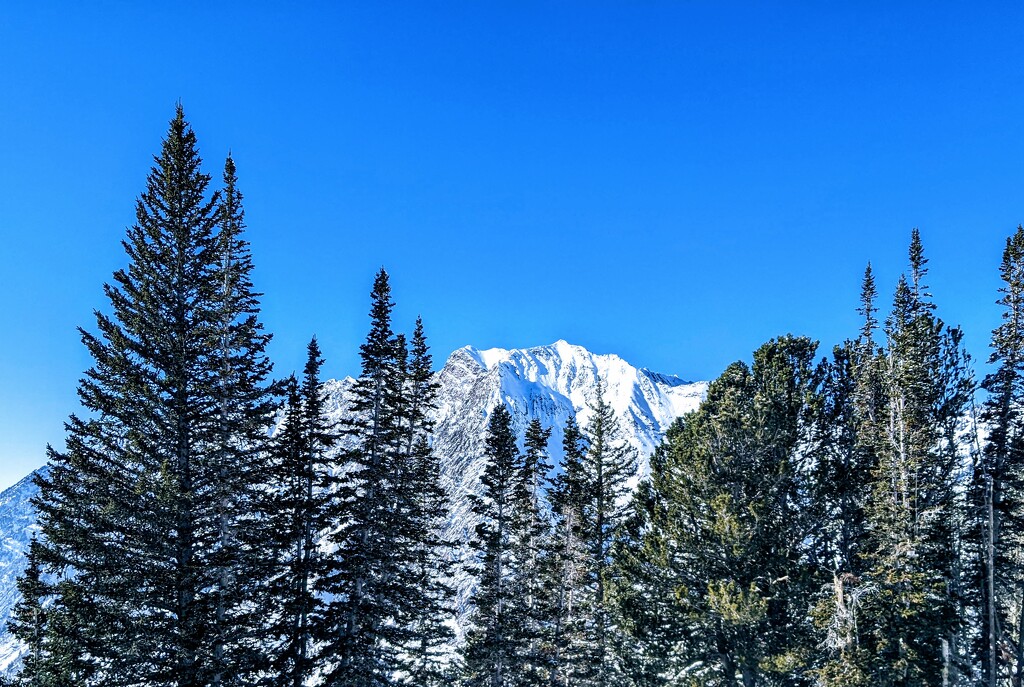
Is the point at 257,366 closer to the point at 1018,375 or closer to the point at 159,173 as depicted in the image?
the point at 159,173

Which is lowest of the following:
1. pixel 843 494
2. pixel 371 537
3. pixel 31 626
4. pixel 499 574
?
pixel 31 626

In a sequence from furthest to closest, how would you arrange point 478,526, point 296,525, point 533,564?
point 533,564, point 478,526, point 296,525

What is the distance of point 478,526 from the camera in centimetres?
2952

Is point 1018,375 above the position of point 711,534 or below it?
above

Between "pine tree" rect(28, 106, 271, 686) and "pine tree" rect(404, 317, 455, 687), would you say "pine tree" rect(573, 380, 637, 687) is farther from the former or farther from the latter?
"pine tree" rect(28, 106, 271, 686)

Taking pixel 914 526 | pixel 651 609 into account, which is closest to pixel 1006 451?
pixel 914 526

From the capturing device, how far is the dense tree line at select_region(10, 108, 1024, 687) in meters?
14.2

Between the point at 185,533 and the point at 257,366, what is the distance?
656cm

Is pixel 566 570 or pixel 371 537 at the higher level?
pixel 371 537

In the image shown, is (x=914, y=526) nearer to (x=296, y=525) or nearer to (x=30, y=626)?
(x=296, y=525)

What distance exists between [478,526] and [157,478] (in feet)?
59.3

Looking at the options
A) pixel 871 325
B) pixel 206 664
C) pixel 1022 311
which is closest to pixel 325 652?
pixel 206 664

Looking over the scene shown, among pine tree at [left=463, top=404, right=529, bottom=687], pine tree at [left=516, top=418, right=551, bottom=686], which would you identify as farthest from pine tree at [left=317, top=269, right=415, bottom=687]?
pine tree at [left=516, top=418, right=551, bottom=686]

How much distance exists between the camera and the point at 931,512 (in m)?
21.0
